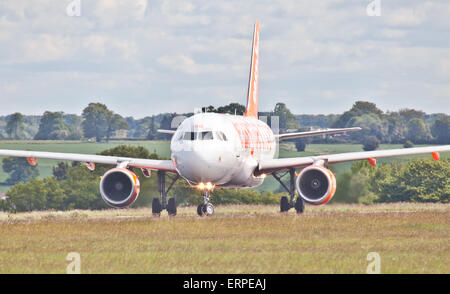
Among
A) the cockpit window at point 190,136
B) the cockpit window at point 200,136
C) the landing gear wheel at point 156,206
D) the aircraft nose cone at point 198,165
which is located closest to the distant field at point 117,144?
the landing gear wheel at point 156,206

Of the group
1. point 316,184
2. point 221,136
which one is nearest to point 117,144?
point 316,184

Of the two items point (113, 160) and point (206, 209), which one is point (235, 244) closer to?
point (206, 209)

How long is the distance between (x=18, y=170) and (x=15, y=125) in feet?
106

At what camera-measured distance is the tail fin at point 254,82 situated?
49216 millimetres

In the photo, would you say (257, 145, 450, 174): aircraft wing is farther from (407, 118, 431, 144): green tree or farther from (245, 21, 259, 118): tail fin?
(407, 118, 431, 144): green tree

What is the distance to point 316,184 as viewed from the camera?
38812 mm

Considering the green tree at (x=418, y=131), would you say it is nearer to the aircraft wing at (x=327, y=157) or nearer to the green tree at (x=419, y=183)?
the green tree at (x=419, y=183)

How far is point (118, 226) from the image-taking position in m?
31.7

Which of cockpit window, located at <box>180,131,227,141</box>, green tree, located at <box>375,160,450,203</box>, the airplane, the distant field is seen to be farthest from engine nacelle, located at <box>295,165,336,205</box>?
the distant field

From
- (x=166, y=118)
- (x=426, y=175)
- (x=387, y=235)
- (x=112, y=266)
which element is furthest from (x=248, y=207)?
(x=166, y=118)

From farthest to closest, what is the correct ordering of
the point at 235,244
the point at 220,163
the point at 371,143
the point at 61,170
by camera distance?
the point at 61,170, the point at 371,143, the point at 220,163, the point at 235,244

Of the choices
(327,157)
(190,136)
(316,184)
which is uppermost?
(190,136)

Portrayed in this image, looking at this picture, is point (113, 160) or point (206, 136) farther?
point (113, 160)
